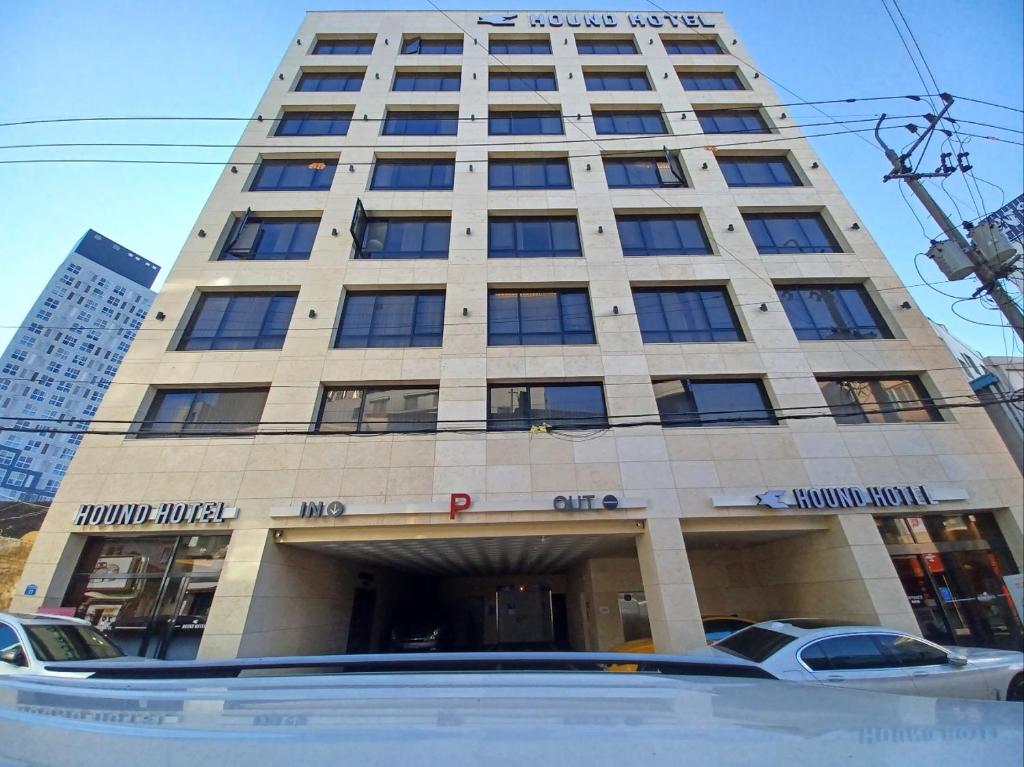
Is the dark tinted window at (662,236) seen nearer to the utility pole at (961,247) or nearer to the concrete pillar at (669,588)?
the utility pole at (961,247)

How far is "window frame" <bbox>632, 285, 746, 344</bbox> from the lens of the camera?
12.5 metres

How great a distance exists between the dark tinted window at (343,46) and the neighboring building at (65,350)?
65889mm

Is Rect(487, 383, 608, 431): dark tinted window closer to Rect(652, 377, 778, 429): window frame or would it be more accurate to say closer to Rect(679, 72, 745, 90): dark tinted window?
Rect(652, 377, 778, 429): window frame

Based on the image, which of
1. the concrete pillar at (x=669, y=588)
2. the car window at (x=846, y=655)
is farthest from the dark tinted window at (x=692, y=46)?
the car window at (x=846, y=655)

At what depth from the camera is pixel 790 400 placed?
11.3m

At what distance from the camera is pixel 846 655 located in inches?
237

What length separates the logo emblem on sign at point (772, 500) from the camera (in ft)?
32.1

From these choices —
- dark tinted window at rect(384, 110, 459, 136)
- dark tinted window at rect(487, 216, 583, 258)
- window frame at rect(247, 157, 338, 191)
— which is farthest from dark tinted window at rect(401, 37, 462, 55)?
dark tinted window at rect(487, 216, 583, 258)

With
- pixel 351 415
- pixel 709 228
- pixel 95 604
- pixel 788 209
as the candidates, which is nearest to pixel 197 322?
pixel 351 415

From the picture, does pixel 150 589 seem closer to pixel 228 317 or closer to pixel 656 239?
pixel 228 317

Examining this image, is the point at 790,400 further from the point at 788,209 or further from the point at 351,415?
the point at 351,415

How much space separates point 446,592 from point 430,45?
25.0 m

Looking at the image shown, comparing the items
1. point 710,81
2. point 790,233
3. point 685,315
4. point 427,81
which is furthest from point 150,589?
point 710,81

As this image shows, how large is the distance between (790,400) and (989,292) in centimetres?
431
